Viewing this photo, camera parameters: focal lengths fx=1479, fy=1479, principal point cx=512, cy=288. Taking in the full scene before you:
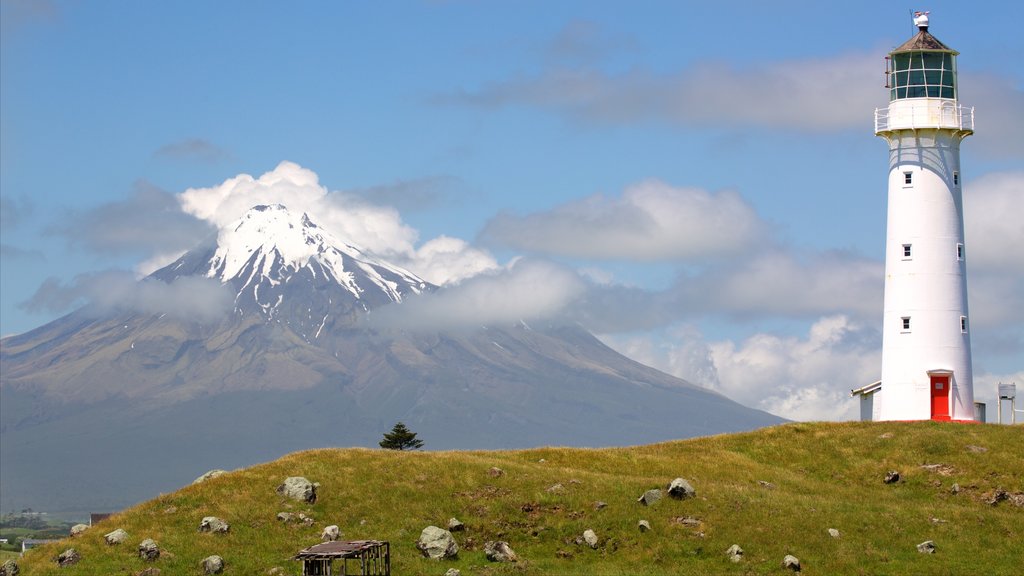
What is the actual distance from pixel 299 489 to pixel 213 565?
25.6ft

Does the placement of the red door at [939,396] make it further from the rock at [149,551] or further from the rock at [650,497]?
the rock at [149,551]

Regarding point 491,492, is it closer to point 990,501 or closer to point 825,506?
point 825,506

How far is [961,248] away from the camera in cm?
8406

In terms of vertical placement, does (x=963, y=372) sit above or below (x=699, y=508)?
above

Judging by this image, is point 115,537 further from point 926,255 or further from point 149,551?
point 926,255

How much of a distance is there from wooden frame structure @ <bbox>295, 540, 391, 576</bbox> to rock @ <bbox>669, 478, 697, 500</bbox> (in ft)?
42.6

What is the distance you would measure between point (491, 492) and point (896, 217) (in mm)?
33033

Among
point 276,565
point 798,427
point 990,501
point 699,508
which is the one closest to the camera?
point 276,565

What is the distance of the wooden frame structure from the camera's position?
5274 centimetres

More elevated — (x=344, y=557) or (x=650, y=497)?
(x=650, y=497)

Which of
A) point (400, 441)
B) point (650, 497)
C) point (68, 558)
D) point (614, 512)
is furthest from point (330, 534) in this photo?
point (400, 441)

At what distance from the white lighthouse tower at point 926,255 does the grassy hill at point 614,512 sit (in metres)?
8.74

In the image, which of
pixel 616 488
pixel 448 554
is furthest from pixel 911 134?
pixel 448 554

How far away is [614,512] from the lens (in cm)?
6194
